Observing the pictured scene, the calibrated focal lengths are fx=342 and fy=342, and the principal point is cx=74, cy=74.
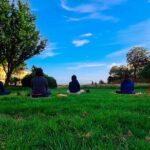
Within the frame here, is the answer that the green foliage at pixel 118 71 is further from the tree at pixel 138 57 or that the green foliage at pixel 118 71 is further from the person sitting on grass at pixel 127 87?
the person sitting on grass at pixel 127 87

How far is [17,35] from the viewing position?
46188 millimetres

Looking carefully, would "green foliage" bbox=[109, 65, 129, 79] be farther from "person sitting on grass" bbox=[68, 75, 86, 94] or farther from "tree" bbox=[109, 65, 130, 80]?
"person sitting on grass" bbox=[68, 75, 86, 94]

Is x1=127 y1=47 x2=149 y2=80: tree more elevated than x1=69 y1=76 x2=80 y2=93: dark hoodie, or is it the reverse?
x1=127 y1=47 x2=149 y2=80: tree

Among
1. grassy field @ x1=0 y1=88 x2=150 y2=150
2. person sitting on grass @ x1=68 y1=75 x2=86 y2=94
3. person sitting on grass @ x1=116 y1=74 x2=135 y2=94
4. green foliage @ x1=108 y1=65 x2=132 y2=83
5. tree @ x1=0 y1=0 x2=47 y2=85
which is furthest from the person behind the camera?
green foliage @ x1=108 y1=65 x2=132 y2=83

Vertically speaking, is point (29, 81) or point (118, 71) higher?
point (118, 71)

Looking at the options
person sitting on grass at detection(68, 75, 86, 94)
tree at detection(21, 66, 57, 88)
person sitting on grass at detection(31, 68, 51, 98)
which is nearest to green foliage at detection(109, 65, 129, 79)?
tree at detection(21, 66, 57, 88)

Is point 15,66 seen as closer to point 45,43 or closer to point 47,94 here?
point 45,43

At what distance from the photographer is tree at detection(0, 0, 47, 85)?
152 feet

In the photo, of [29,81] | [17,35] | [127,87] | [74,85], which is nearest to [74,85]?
[74,85]

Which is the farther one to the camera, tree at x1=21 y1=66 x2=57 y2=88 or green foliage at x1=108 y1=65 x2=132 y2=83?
green foliage at x1=108 y1=65 x2=132 y2=83

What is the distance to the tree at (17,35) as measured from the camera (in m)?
46.2

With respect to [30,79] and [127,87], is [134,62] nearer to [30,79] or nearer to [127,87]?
[30,79]

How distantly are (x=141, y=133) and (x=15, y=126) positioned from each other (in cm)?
277

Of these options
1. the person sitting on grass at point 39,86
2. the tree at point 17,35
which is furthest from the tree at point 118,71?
the person sitting on grass at point 39,86
